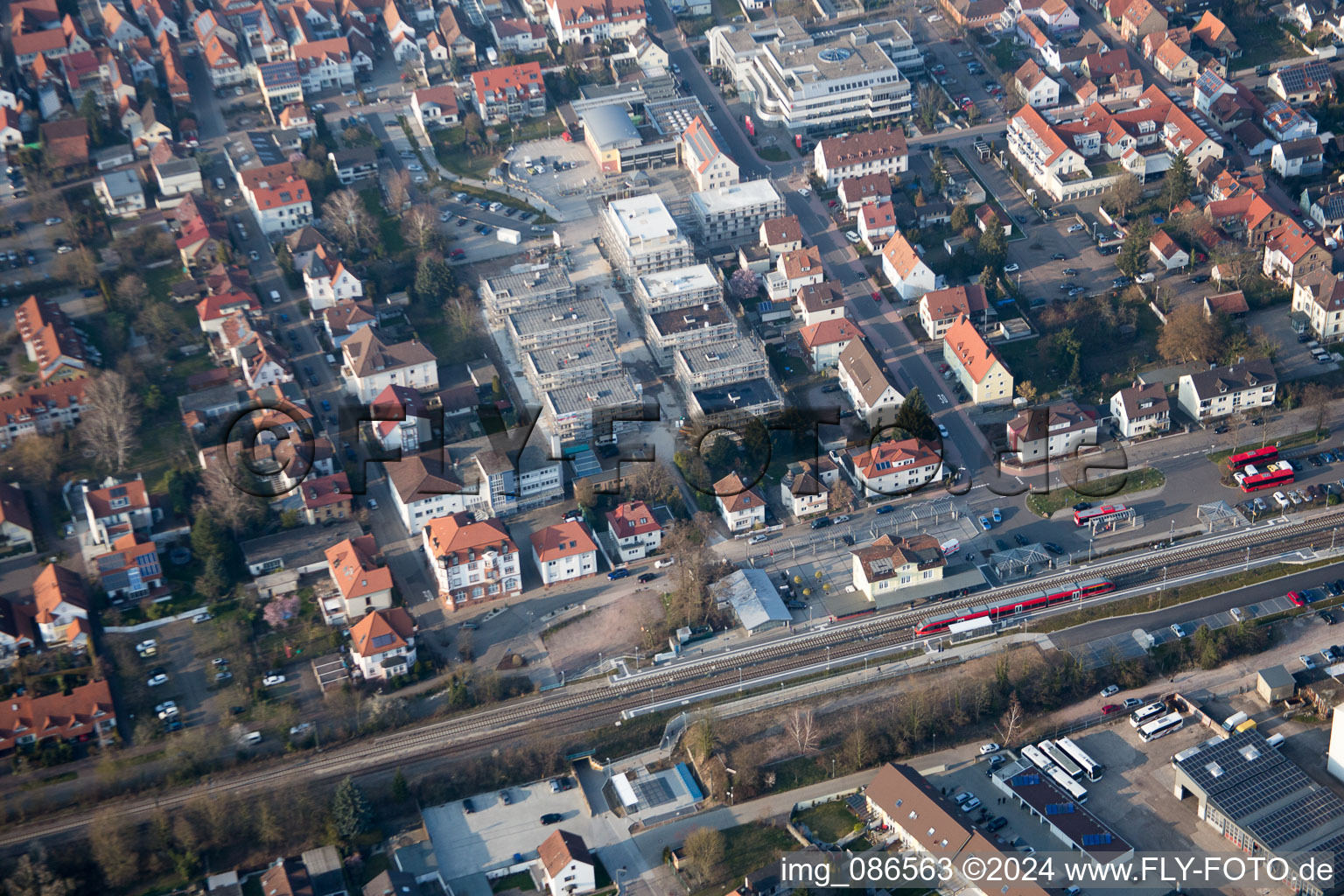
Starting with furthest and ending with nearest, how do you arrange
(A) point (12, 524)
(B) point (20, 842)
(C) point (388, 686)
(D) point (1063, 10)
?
(D) point (1063, 10)
(A) point (12, 524)
(C) point (388, 686)
(B) point (20, 842)

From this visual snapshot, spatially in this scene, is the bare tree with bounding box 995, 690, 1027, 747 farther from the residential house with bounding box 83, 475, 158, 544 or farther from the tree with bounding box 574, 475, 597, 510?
the residential house with bounding box 83, 475, 158, 544

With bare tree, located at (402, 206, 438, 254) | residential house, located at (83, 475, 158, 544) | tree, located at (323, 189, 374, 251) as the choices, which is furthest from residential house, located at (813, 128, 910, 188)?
residential house, located at (83, 475, 158, 544)

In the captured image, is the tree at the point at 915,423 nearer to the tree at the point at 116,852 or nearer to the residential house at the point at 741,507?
the residential house at the point at 741,507

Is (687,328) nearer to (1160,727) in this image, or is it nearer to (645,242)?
(645,242)

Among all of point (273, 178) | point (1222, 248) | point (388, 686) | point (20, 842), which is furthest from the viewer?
point (273, 178)

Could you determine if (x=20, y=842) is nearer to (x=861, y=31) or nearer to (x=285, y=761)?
(x=285, y=761)

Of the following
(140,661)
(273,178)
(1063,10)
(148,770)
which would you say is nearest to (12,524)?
(140,661)

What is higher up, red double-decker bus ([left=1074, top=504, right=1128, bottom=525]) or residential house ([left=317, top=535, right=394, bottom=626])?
residential house ([left=317, top=535, right=394, bottom=626])

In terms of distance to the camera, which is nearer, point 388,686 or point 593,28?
point 388,686
